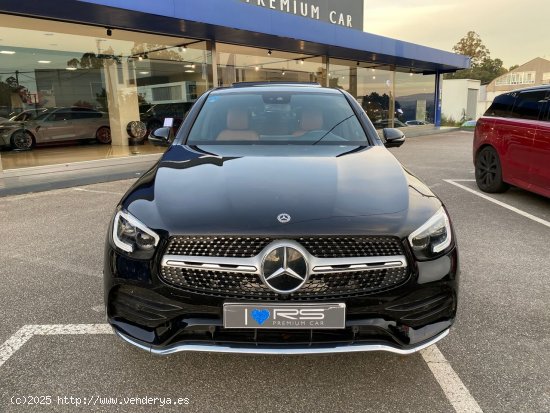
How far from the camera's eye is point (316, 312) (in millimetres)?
2004

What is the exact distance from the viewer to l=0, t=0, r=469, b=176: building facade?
1005cm

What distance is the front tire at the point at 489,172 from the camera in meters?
6.85

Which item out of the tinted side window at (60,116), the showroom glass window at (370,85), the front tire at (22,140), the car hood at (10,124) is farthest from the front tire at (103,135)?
the showroom glass window at (370,85)

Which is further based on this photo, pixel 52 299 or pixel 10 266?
pixel 10 266

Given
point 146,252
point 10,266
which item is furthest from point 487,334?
point 10,266

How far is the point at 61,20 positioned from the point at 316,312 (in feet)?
34.5

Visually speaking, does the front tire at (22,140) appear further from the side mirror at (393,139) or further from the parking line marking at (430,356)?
the side mirror at (393,139)

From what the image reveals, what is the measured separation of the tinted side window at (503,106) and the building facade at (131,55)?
6.67 metres

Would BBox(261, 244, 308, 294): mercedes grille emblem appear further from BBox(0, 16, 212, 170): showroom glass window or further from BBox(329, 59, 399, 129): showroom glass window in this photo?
BBox(329, 59, 399, 129): showroom glass window

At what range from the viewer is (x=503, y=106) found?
22.2 feet

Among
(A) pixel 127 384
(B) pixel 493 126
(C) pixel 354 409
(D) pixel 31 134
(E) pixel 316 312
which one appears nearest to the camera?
(E) pixel 316 312

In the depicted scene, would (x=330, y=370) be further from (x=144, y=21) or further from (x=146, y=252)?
(x=144, y=21)

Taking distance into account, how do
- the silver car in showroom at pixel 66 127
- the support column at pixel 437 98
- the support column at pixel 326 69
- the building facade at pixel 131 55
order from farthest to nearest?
the support column at pixel 437 98
the support column at pixel 326 69
the silver car in showroom at pixel 66 127
the building facade at pixel 131 55

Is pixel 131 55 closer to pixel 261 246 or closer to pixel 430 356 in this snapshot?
pixel 261 246
